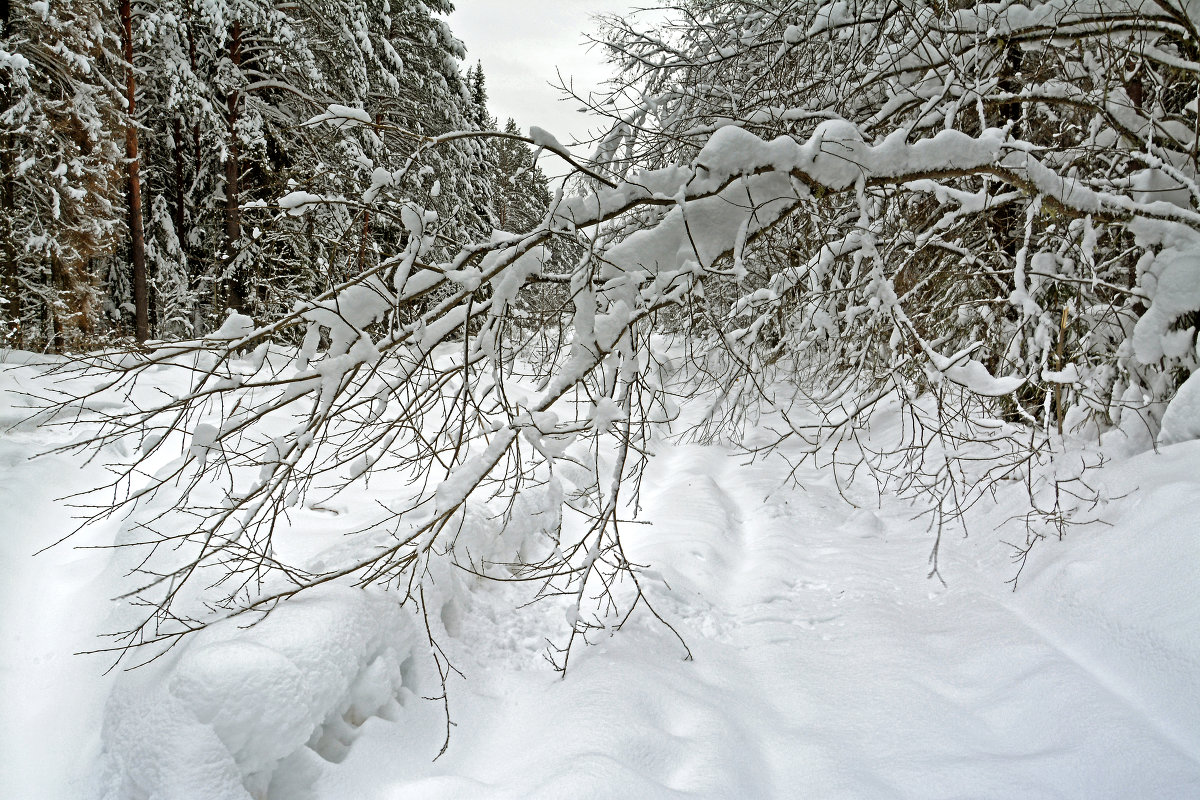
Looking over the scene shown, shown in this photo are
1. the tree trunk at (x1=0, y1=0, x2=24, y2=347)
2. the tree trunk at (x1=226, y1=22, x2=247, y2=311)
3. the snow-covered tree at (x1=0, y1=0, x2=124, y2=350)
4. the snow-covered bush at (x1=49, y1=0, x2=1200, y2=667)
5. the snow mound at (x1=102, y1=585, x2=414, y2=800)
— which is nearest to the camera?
the snow-covered bush at (x1=49, y1=0, x2=1200, y2=667)

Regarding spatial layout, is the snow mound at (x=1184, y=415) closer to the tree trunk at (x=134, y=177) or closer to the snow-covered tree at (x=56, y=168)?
the snow-covered tree at (x=56, y=168)

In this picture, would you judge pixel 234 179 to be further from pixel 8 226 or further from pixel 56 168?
Answer: pixel 8 226

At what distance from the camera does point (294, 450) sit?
2.57 m

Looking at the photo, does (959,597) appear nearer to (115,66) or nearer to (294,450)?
(294,450)

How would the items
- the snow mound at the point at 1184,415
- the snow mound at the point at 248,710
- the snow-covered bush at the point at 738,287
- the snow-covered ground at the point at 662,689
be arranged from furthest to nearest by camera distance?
the snow mound at the point at 1184,415 → the snow-covered ground at the point at 662,689 → the snow mound at the point at 248,710 → the snow-covered bush at the point at 738,287

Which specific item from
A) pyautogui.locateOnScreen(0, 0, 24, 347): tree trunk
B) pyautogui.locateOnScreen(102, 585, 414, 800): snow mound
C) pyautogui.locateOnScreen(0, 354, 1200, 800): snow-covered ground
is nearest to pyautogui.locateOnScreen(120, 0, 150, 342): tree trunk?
pyautogui.locateOnScreen(0, 0, 24, 347): tree trunk

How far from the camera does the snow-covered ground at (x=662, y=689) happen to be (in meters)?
2.92

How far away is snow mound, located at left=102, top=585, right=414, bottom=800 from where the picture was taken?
2807 mm

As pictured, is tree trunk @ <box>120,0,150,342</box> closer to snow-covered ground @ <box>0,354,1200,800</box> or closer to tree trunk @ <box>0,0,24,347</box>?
tree trunk @ <box>0,0,24,347</box>

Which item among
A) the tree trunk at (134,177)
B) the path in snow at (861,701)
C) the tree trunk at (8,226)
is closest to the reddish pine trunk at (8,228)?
the tree trunk at (8,226)

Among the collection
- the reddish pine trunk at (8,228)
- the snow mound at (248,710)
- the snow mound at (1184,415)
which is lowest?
the snow mound at (248,710)

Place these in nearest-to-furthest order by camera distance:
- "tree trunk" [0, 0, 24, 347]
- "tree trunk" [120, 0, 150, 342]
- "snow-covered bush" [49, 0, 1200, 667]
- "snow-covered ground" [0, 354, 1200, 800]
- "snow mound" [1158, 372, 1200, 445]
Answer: "snow-covered bush" [49, 0, 1200, 667] < "snow-covered ground" [0, 354, 1200, 800] < "snow mound" [1158, 372, 1200, 445] < "tree trunk" [0, 0, 24, 347] < "tree trunk" [120, 0, 150, 342]

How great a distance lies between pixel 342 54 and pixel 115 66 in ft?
18.6

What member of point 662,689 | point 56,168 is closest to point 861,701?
point 662,689
